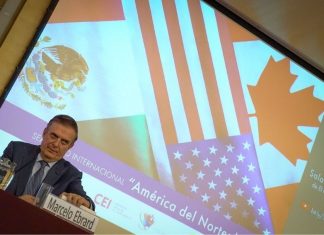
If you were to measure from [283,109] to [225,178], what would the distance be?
703 millimetres

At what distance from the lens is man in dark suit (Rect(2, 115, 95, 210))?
190 cm

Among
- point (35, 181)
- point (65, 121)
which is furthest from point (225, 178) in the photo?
point (35, 181)

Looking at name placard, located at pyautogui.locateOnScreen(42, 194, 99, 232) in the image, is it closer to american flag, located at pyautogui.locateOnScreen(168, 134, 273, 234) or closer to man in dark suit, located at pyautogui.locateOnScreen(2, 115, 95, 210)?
man in dark suit, located at pyautogui.locateOnScreen(2, 115, 95, 210)

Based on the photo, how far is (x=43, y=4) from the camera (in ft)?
7.32

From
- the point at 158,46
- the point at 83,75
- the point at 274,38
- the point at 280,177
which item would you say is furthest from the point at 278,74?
the point at 83,75

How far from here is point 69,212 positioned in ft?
3.99

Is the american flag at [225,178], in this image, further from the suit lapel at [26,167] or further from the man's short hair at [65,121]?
the suit lapel at [26,167]

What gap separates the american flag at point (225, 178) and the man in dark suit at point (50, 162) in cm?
58

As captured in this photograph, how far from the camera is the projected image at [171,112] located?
2.11m

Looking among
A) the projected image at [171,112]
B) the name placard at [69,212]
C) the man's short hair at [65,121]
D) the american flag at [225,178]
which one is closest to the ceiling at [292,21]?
the projected image at [171,112]

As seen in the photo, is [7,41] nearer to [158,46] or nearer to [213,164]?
[158,46]

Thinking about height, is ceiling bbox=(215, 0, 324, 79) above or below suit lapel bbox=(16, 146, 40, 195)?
above

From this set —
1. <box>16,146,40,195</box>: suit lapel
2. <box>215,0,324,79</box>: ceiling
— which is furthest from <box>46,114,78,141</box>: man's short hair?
<box>215,0,324,79</box>: ceiling

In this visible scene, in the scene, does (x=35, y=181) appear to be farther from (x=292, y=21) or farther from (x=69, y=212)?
(x=292, y=21)
